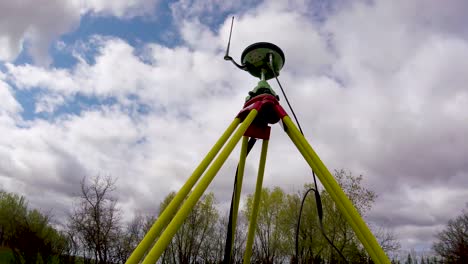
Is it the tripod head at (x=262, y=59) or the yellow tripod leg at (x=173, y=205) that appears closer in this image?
the yellow tripod leg at (x=173, y=205)

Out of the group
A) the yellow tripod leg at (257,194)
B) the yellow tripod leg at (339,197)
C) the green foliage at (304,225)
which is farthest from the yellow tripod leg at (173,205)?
the green foliage at (304,225)

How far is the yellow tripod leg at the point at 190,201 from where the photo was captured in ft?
4.19

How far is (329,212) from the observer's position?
24.6 m

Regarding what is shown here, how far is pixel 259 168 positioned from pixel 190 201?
1134mm

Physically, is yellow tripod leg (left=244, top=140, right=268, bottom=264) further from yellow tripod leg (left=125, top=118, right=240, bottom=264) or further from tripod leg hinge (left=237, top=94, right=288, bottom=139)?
yellow tripod leg (left=125, top=118, right=240, bottom=264)

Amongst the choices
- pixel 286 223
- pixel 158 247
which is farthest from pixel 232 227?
pixel 286 223

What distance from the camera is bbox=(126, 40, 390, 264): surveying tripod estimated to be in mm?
1382

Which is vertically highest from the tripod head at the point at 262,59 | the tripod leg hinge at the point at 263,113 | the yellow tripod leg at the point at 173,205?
the tripod head at the point at 262,59

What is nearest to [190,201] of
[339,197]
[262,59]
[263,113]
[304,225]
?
[339,197]

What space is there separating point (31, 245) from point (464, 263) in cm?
1221

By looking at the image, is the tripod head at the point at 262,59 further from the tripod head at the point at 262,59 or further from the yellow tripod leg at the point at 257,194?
the yellow tripod leg at the point at 257,194

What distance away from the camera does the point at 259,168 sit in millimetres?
2484

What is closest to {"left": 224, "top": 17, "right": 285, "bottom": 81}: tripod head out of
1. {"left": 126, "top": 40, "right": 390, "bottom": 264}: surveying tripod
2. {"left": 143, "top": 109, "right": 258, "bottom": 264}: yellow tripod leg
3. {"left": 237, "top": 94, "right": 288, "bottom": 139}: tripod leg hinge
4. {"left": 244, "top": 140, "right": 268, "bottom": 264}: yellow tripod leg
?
{"left": 126, "top": 40, "right": 390, "bottom": 264}: surveying tripod

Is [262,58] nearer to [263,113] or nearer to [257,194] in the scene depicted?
[263,113]
